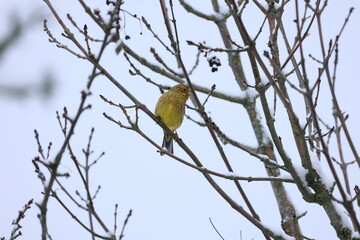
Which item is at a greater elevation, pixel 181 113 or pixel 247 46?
pixel 181 113

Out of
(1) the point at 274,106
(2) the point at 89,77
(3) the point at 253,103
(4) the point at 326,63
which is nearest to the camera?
(2) the point at 89,77

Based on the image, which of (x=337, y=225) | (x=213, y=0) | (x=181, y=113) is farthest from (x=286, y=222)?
(x=181, y=113)

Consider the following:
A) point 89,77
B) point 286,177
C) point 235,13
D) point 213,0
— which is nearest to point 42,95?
point 89,77

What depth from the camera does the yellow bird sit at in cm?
680

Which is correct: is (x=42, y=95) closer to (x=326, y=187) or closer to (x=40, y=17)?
(x=40, y=17)

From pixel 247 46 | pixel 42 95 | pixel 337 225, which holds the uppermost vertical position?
pixel 247 46

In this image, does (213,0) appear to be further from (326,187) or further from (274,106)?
(326,187)

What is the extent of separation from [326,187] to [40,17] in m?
2.25

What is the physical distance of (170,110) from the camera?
6.80m

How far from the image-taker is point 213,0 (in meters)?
4.75

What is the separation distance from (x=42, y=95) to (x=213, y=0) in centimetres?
280

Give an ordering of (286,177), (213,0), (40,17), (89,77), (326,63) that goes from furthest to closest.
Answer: (213,0) < (286,177) < (40,17) < (326,63) < (89,77)

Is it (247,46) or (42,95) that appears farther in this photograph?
(247,46)

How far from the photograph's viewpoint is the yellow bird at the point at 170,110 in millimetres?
6805
